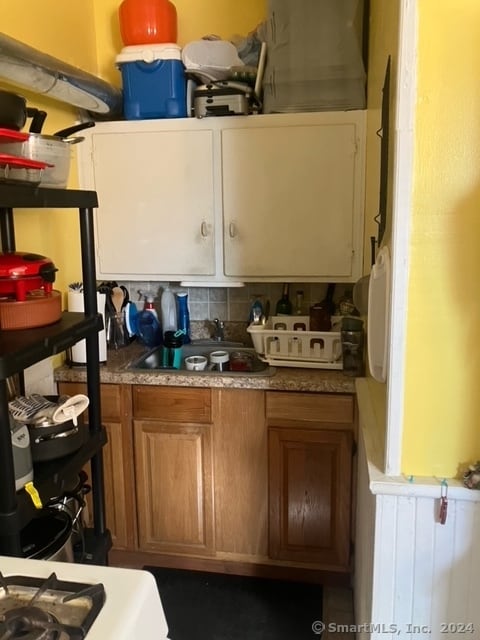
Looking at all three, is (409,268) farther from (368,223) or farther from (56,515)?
(56,515)

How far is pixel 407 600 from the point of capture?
1.36 meters

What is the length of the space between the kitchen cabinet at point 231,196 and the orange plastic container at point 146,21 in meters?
0.33

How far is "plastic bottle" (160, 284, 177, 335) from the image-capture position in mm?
2600

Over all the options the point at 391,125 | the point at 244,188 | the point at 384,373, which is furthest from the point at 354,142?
the point at 384,373

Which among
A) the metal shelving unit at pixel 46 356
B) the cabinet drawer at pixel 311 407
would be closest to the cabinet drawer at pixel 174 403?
the cabinet drawer at pixel 311 407

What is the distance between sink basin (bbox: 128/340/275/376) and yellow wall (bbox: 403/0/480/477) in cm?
88

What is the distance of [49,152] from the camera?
Answer: 1.56 meters

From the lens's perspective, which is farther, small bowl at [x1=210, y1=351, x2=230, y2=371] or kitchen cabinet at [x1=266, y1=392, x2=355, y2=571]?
small bowl at [x1=210, y1=351, x2=230, y2=371]

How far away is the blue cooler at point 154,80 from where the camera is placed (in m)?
2.23

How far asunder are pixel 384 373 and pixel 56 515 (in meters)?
1.03

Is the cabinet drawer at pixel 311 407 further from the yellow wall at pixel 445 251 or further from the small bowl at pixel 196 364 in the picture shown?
the yellow wall at pixel 445 251

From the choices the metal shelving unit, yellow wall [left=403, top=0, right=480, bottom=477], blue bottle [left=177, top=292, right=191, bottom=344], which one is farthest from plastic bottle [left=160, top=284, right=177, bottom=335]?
yellow wall [left=403, top=0, right=480, bottom=477]

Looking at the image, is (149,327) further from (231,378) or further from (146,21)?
(146,21)

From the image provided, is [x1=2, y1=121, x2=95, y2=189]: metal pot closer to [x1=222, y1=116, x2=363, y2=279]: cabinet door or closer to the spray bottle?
[x1=222, y1=116, x2=363, y2=279]: cabinet door
